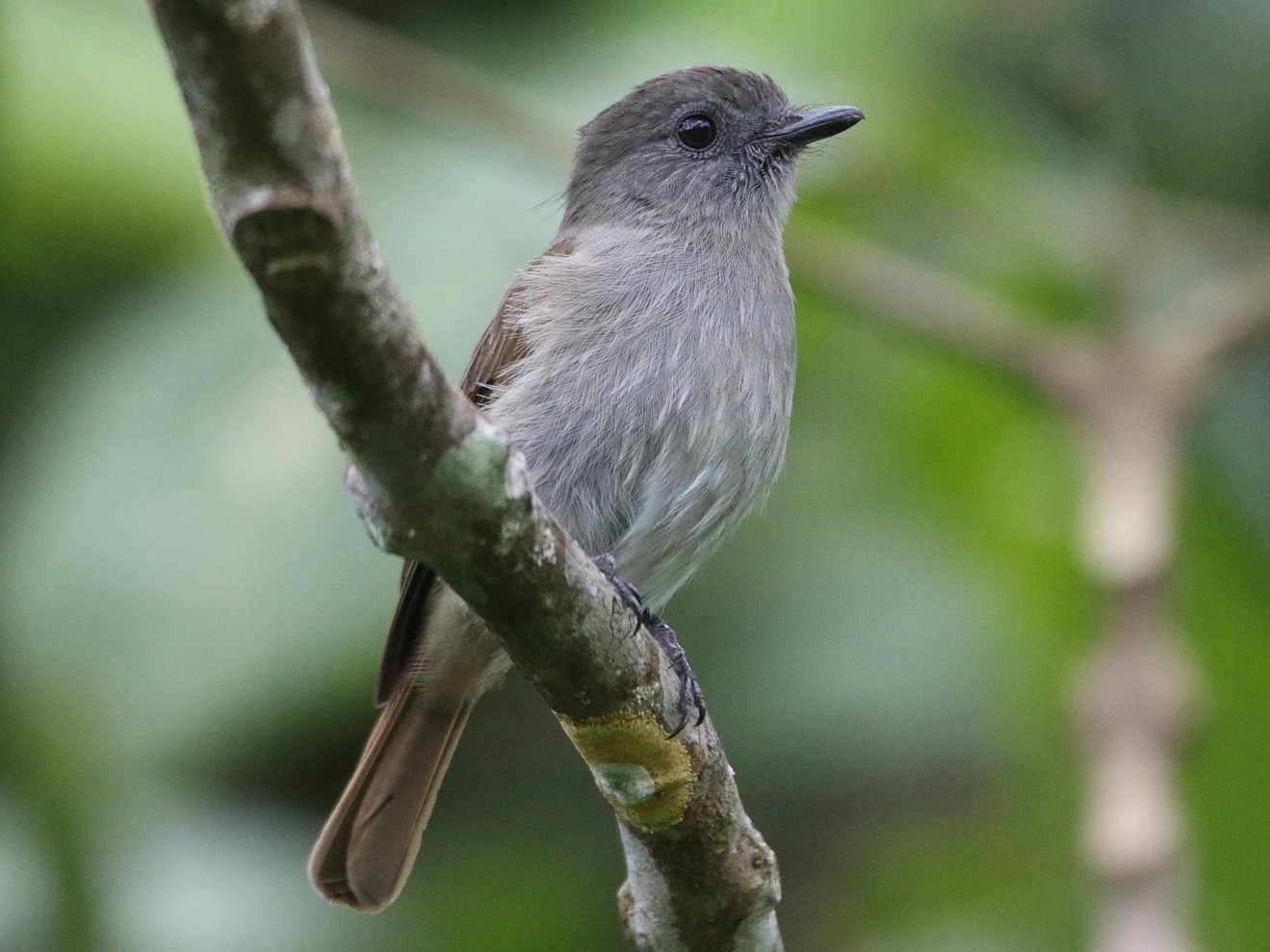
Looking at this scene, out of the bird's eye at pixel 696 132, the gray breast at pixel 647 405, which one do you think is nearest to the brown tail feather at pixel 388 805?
the gray breast at pixel 647 405

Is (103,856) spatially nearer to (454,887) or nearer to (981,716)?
(454,887)

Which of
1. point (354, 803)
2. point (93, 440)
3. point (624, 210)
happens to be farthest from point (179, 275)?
point (354, 803)

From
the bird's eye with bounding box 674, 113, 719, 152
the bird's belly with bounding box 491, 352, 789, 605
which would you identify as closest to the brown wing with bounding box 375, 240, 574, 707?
the bird's belly with bounding box 491, 352, 789, 605

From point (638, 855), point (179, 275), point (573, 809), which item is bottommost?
point (573, 809)

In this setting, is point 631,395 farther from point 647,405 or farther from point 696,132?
point 696,132

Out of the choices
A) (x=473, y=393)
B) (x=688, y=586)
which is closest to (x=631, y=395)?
(x=473, y=393)

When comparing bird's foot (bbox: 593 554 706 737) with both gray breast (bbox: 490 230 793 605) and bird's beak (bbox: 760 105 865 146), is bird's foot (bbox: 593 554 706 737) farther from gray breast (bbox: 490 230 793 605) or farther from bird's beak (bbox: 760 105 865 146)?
bird's beak (bbox: 760 105 865 146)

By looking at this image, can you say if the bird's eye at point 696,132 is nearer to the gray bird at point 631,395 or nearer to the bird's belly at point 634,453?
the gray bird at point 631,395

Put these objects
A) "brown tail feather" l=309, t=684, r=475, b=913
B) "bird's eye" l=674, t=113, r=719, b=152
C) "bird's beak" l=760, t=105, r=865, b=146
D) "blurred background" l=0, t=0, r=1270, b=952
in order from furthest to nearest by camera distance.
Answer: "bird's eye" l=674, t=113, r=719, b=152 < "bird's beak" l=760, t=105, r=865, b=146 < "blurred background" l=0, t=0, r=1270, b=952 < "brown tail feather" l=309, t=684, r=475, b=913
